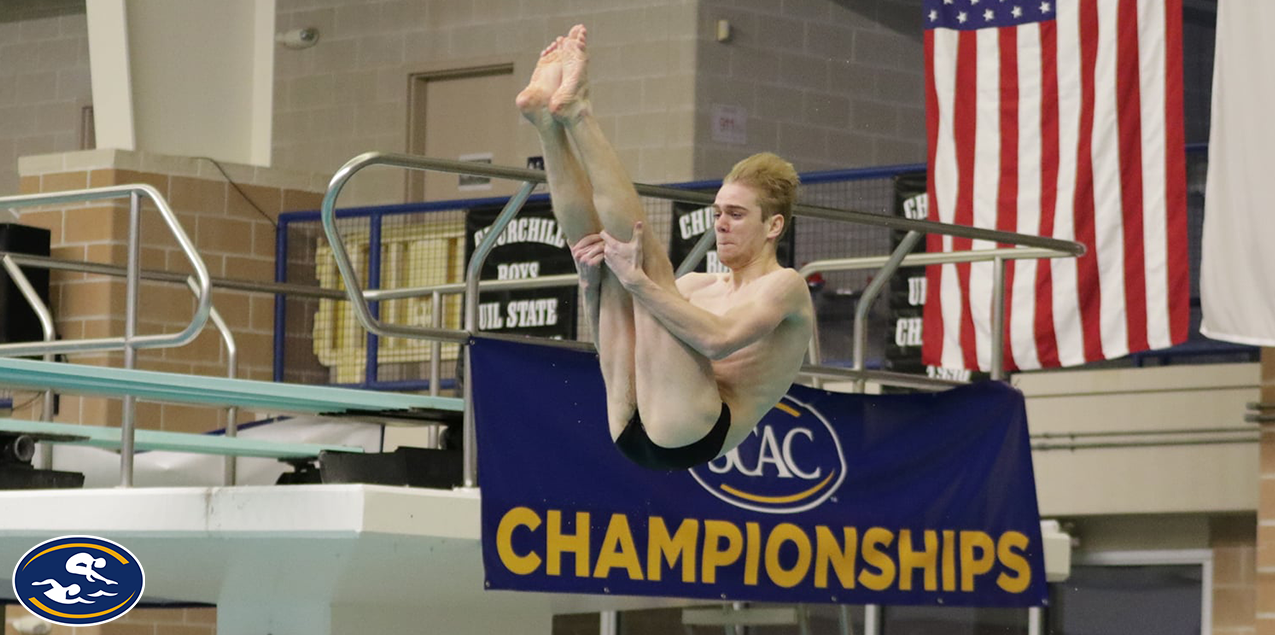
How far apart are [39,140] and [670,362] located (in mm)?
12543

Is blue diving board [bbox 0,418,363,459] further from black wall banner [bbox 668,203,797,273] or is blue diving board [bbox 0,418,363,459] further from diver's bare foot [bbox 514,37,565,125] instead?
black wall banner [bbox 668,203,797,273]

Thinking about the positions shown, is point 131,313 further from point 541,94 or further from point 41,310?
point 541,94

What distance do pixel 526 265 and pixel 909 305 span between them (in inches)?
103

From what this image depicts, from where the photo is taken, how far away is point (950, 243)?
982 centimetres

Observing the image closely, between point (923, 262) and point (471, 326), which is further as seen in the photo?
point (923, 262)

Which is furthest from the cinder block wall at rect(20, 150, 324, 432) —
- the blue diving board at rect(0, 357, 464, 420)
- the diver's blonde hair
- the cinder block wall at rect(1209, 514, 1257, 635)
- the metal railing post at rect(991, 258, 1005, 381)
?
the diver's blonde hair

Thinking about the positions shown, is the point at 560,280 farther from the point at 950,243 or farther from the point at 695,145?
the point at 695,145

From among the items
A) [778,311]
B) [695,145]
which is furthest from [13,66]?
[778,311]

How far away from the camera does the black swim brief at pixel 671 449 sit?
5199mm

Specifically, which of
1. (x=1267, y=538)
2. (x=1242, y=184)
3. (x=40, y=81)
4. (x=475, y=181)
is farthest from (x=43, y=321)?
(x=40, y=81)

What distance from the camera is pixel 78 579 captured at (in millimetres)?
8250

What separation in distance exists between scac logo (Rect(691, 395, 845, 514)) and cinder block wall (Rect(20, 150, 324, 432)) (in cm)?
467

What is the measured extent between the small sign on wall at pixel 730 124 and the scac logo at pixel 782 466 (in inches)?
210

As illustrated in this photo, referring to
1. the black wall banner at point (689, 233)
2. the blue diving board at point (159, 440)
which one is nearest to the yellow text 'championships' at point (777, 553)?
the blue diving board at point (159, 440)
